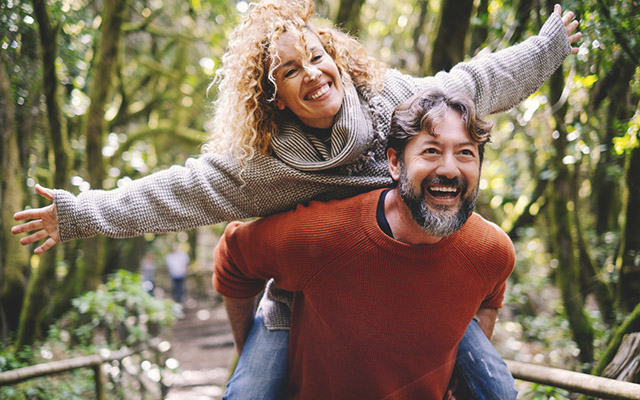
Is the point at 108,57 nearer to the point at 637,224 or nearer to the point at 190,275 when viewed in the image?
the point at 637,224

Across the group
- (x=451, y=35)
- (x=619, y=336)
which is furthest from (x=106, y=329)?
(x=619, y=336)

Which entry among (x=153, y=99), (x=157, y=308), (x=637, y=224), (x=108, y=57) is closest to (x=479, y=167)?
(x=637, y=224)

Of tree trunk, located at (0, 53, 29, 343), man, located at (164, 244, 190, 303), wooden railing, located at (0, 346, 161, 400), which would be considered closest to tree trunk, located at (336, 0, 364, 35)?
tree trunk, located at (0, 53, 29, 343)

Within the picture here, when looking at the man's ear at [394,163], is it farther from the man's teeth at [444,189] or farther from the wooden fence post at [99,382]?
the wooden fence post at [99,382]

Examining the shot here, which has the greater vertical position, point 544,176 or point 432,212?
point 432,212

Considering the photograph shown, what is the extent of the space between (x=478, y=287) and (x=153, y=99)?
778 cm

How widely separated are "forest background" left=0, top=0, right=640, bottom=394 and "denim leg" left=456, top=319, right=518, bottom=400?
782 mm

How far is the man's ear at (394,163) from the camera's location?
67.6 inches

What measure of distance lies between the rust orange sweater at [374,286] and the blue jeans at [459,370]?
0.65ft

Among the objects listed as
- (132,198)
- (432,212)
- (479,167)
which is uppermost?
(479,167)

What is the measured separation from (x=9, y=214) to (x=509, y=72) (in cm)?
462

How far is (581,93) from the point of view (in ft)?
13.7

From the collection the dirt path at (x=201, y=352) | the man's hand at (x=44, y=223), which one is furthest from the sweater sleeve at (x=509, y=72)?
the dirt path at (x=201, y=352)

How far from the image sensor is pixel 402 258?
164 cm
